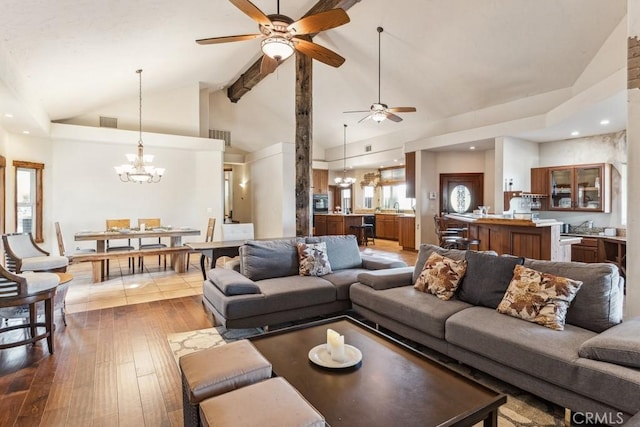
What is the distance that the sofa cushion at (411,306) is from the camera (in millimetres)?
2656

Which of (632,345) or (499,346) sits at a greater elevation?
(632,345)

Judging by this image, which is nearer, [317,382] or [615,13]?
[317,382]

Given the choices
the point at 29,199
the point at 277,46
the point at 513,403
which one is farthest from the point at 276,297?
the point at 29,199

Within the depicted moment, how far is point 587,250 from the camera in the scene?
233 inches

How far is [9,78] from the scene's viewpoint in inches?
149

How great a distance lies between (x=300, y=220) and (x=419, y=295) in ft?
10.7

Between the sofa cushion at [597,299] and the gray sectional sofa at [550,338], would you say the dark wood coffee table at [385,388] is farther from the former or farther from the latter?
the sofa cushion at [597,299]

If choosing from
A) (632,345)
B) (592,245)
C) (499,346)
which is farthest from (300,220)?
(592,245)

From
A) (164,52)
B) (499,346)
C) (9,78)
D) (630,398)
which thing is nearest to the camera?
(630,398)

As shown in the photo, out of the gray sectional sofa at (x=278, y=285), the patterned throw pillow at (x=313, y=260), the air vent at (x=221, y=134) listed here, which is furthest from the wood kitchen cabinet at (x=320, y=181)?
the patterned throw pillow at (x=313, y=260)

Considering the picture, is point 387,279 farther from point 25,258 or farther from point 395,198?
point 395,198

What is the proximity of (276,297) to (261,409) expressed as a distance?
6.28 ft

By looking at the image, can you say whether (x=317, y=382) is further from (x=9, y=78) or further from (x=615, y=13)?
(x=615, y=13)

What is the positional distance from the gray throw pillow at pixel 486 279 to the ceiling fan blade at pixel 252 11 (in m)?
2.86
